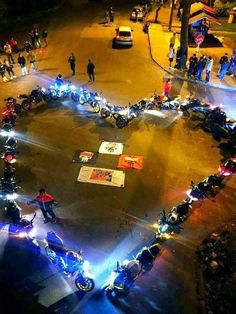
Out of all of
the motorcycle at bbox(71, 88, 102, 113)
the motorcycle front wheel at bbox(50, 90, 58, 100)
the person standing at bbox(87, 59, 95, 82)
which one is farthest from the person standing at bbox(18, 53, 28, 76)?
the motorcycle at bbox(71, 88, 102, 113)

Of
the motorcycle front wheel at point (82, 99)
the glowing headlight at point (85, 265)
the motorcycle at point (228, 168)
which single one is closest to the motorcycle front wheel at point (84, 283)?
the glowing headlight at point (85, 265)

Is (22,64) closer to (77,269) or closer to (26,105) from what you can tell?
(26,105)

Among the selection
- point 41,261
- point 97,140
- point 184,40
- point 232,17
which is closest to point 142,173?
point 97,140

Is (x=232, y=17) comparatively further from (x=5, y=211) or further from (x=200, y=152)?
(x=5, y=211)

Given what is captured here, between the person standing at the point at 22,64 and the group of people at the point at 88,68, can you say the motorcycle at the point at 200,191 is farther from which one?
the person standing at the point at 22,64

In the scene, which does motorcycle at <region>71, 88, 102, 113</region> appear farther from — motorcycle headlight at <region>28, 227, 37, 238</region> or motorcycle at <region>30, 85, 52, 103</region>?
motorcycle headlight at <region>28, 227, 37, 238</region>

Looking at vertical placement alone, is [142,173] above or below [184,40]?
below

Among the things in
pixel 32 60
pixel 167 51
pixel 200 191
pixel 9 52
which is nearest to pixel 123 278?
pixel 200 191
